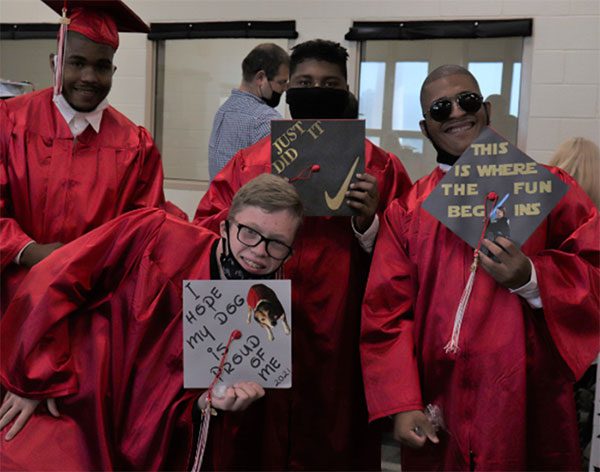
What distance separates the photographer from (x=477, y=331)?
1973 mm

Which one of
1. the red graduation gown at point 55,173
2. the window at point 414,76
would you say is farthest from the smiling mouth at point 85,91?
the window at point 414,76

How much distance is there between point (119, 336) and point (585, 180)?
2.69 meters

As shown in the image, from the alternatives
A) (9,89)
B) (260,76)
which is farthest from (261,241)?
(9,89)

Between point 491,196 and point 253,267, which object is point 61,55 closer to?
point 253,267

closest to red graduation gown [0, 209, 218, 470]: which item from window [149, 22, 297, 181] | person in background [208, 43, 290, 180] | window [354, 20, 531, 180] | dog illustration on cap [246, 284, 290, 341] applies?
dog illustration on cap [246, 284, 290, 341]

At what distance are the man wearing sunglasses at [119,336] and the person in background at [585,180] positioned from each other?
7.63 feet

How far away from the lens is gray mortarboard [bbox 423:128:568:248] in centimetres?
190

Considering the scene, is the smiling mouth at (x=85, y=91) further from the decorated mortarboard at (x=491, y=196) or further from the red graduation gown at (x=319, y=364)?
the decorated mortarboard at (x=491, y=196)

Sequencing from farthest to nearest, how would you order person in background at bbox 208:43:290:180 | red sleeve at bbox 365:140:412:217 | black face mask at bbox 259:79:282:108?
1. black face mask at bbox 259:79:282:108
2. person in background at bbox 208:43:290:180
3. red sleeve at bbox 365:140:412:217

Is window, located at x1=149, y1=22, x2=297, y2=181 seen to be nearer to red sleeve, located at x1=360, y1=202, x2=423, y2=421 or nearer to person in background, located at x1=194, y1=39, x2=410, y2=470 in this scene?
person in background, located at x1=194, y1=39, x2=410, y2=470

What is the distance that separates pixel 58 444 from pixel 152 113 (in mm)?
4529

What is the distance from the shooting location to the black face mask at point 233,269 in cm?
192

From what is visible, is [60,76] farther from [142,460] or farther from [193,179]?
[193,179]

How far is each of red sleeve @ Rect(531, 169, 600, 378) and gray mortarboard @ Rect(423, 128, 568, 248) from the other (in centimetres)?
14
